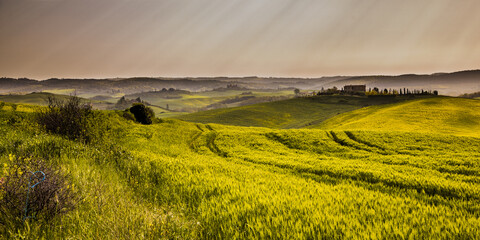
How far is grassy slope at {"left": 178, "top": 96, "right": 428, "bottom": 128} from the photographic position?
13338 centimetres

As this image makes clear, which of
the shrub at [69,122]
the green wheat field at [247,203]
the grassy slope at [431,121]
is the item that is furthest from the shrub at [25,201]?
the grassy slope at [431,121]

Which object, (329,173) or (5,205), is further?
(329,173)

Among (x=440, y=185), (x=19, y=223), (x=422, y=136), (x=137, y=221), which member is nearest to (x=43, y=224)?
(x=19, y=223)

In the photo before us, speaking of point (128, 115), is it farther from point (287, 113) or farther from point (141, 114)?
point (287, 113)

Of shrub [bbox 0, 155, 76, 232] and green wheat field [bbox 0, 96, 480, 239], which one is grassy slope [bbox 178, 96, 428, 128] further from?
shrub [bbox 0, 155, 76, 232]

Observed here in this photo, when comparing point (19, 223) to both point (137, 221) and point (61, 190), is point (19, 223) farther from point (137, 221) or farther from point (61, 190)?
point (137, 221)

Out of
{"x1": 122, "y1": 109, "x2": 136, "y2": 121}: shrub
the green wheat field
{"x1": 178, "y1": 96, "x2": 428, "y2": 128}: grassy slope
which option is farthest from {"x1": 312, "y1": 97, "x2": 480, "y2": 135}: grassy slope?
{"x1": 178, "y1": 96, "x2": 428, "y2": 128}: grassy slope

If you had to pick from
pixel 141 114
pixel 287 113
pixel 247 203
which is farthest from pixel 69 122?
pixel 287 113

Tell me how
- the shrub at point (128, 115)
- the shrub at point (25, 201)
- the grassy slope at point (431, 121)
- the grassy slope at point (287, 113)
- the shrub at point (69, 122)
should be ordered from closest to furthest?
the shrub at point (25, 201) < the shrub at point (69, 122) < the shrub at point (128, 115) < the grassy slope at point (431, 121) < the grassy slope at point (287, 113)

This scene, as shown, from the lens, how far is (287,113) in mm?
158625

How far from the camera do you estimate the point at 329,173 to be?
13492mm

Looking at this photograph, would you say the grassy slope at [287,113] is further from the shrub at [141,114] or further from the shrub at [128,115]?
the shrub at [128,115]

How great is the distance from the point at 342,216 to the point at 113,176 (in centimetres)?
849

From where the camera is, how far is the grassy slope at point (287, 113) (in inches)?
5251
